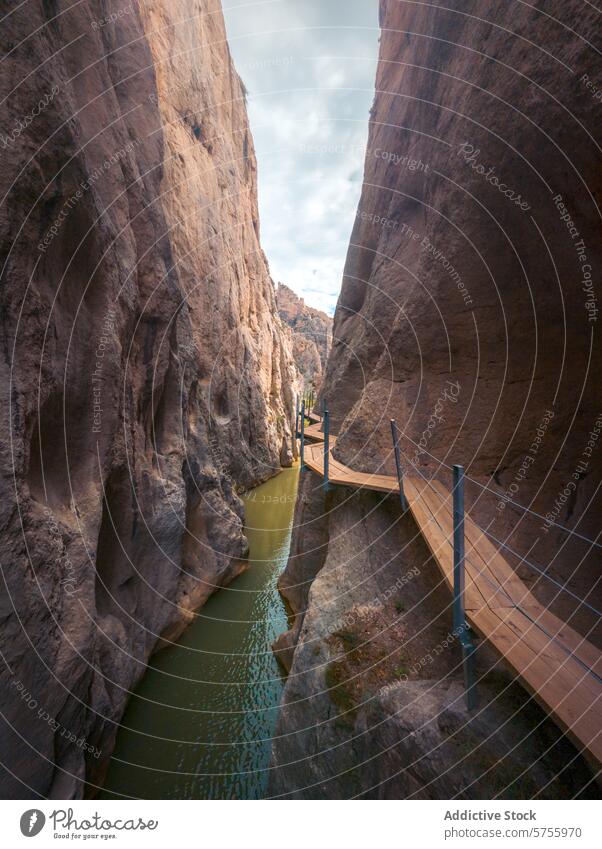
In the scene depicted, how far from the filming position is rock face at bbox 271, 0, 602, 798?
4.16 metres

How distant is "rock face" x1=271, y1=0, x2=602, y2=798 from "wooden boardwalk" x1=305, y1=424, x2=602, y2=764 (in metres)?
0.60

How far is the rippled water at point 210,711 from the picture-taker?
7.65m

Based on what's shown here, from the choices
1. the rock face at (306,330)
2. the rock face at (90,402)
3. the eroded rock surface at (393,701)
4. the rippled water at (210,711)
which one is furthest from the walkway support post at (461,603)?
the rock face at (306,330)

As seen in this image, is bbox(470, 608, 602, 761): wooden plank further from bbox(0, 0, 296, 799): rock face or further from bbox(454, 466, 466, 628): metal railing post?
bbox(0, 0, 296, 799): rock face

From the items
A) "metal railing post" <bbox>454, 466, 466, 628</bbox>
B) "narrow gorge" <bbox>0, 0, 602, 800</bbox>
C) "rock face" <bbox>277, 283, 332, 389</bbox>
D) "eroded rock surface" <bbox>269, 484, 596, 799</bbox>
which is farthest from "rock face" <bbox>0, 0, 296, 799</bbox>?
"rock face" <bbox>277, 283, 332, 389</bbox>

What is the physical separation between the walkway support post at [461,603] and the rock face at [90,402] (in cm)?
604

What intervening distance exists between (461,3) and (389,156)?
4361 millimetres

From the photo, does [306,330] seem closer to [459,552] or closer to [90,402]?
[90,402]

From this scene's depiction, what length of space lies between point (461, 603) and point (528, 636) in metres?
0.65

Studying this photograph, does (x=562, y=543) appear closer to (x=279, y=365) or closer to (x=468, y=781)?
(x=468, y=781)

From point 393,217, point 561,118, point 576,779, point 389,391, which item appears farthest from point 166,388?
point 576,779

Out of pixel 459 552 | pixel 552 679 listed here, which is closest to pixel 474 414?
pixel 459 552

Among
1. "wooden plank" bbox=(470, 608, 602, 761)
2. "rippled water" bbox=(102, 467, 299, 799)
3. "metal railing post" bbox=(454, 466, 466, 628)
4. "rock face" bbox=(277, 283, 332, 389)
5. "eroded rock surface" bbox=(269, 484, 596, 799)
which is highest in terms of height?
"rock face" bbox=(277, 283, 332, 389)

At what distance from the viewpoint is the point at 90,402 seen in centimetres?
798
